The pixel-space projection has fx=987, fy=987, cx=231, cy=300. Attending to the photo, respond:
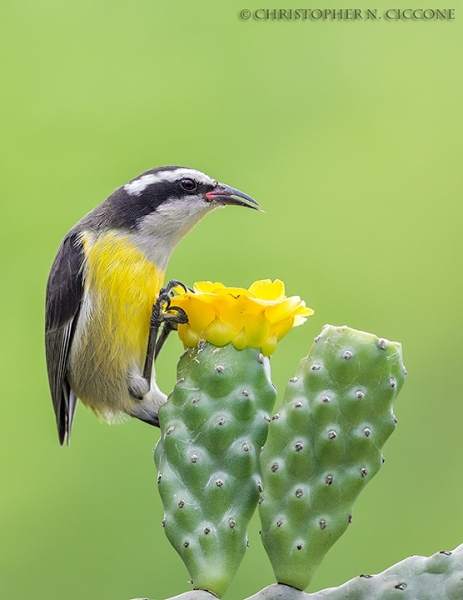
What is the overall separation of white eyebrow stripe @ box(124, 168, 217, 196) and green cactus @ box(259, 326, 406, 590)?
1.46m

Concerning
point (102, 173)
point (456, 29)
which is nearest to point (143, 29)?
point (102, 173)

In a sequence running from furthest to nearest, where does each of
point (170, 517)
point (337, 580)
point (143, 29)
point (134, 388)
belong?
1. point (143, 29)
2. point (337, 580)
3. point (134, 388)
4. point (170, 517)

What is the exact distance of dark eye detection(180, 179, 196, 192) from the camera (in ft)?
11.3

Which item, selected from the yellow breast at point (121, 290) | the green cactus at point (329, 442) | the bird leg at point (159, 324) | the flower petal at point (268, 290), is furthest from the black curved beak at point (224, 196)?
the green cactus at point (329, 442)

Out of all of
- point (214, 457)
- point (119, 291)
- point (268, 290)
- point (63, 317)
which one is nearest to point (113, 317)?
point (119, 291)

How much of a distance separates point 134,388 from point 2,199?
2.43m

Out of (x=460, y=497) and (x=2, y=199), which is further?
(x=2, y=199)

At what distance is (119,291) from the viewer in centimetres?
332

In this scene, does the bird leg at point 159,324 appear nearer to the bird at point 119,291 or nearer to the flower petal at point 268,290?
the bird at point 119,291

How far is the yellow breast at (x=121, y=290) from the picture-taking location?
3288 millimetres

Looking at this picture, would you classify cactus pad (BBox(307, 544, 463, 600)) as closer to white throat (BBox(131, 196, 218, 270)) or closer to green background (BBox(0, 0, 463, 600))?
white throat (BBox(131, 196, 218, 270))

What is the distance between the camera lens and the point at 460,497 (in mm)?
4969

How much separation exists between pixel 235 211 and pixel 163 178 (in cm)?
211

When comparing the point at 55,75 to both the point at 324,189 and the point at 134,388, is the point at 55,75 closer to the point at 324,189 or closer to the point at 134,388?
the point at 324,189
